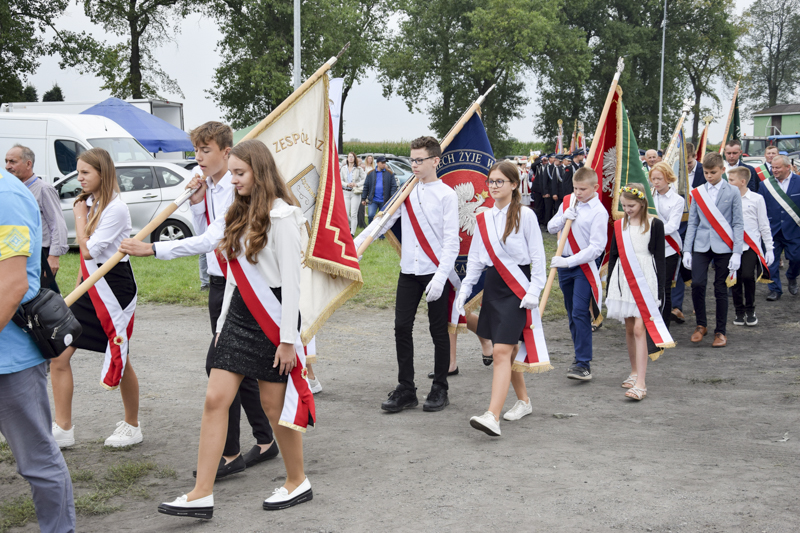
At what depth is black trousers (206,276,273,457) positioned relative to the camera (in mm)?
4383

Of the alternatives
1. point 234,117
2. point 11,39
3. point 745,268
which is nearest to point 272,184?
point 745,268

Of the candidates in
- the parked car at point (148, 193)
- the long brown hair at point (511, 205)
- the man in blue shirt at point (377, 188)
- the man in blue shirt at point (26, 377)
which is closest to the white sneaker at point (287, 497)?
the man in blue shirt at point (26, 377)

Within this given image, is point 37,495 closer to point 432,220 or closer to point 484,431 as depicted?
point 484,431

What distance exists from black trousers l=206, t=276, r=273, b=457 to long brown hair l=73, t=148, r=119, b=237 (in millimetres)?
935

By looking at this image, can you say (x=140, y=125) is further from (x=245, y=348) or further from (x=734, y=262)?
(x=245, y=348)


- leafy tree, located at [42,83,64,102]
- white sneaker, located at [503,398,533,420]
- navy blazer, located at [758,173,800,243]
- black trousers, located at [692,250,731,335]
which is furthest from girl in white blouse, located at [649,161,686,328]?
leafy tree, located at [42,83,64,102]

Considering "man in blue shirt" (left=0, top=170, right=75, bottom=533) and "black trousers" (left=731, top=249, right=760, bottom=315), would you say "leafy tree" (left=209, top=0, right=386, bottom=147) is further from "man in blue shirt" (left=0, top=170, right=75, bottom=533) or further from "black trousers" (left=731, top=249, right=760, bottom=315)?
"man in blue shirt" (left=0, top=170, right=75, bottom=533)

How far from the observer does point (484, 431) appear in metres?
4.82

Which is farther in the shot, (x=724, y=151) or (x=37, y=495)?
(x=724, y=151)

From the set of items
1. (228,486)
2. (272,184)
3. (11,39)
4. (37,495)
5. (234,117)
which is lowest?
(228,486)

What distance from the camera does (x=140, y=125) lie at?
21688mm

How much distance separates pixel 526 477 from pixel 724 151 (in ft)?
27.7

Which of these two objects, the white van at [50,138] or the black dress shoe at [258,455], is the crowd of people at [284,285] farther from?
the white van at [50,138]

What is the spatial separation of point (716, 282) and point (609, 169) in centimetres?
191
